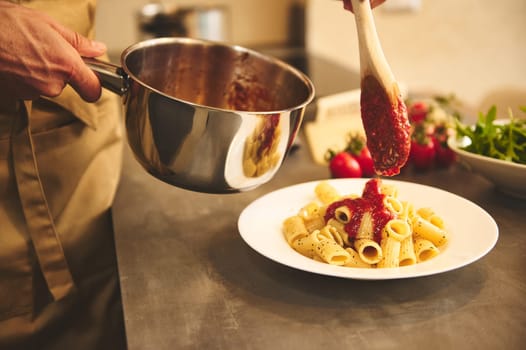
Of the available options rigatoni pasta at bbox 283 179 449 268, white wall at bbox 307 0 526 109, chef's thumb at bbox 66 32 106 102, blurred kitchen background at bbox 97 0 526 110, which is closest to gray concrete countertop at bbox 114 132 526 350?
rigatoni pasta at bbox 283 179 449 268

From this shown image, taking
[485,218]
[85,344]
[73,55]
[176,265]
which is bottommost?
[85,344]

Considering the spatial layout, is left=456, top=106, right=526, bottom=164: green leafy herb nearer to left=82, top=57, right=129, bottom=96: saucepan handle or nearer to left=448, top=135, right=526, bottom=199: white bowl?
left=448, top=135, right=526, bottom=199: white bowl

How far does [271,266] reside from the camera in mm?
950

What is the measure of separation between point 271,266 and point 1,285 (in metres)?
0.55

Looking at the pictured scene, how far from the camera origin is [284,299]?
0.84m

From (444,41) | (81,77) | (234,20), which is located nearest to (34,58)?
(81,77)

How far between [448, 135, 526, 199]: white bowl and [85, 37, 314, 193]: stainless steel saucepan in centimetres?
41

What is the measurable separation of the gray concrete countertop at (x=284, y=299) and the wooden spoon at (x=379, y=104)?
21 cm

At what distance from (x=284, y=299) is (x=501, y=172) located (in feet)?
1.92

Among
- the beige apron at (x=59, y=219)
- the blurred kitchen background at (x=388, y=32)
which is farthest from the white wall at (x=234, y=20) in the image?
the beige apron at (x=59, y=219)

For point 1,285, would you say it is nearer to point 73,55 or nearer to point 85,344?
point 85,344

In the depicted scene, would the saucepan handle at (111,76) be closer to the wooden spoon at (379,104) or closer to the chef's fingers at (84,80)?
the chef's fingers at (84,80)

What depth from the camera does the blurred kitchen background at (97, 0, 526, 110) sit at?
283 cm

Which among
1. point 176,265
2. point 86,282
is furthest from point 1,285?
point 176,265
